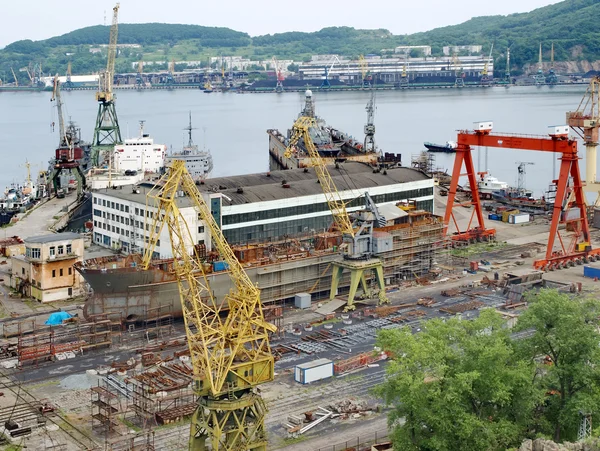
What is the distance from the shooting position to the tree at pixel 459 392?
2425 centimetres

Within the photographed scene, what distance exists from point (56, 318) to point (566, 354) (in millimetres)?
21832

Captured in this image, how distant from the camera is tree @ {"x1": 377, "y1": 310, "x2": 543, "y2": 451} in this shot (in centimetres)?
2425

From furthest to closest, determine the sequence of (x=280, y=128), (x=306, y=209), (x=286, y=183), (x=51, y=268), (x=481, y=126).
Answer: (x=280, y=128)
(x=481, y=126)
(x=286, y=183)
(x=306, y=209)
(x=51, y=268)

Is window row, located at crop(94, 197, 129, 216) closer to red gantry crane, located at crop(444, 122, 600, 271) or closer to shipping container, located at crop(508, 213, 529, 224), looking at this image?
red gantry crane, located at crop(444, 122, 600, 271)

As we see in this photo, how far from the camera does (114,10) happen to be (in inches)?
3875

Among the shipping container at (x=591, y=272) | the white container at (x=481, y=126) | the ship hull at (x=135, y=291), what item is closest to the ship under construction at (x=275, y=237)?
the ship hull at (x=135, y=291)

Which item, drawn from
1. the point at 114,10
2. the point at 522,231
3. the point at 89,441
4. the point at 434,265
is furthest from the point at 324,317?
the point at 114,10

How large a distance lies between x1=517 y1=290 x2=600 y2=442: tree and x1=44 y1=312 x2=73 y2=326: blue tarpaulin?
2015 cm

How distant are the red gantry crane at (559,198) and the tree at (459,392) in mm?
24319

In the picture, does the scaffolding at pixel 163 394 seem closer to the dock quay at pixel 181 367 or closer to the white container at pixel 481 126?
the dock quay at pixel 181 367

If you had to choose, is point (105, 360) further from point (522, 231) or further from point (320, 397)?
point (522, 231)

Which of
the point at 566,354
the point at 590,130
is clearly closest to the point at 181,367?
the point at 566,354

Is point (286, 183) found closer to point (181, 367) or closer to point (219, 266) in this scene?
point (219, 266)

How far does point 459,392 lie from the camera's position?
80.8 feet
